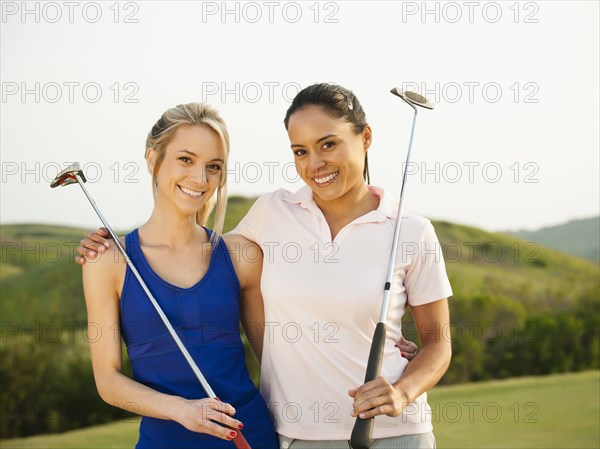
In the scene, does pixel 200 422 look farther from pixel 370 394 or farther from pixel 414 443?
pixel 414 443

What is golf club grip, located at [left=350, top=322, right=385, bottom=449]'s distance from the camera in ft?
7.58

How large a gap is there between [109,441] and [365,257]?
12.8 feet

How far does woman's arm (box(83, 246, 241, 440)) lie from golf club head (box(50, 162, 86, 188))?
1.15 ft

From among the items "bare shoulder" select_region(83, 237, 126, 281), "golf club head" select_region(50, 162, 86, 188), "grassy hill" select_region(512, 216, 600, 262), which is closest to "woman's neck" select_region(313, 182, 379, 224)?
"bare shoulder" select_region(83, 237, 126, 281)

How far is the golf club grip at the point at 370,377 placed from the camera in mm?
2311

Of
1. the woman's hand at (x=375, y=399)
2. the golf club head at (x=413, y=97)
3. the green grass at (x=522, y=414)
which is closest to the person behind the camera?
the woman's hand at (x=375, y=399)

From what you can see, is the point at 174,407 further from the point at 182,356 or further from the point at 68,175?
the point at 68,175

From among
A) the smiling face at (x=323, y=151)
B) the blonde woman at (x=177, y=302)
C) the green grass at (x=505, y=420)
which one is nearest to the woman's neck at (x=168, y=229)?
the blonde woman at (x=177, y=302)

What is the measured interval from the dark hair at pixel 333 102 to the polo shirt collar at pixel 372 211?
22cm

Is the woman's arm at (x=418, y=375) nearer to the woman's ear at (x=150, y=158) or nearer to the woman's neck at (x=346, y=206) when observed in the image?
the woman's neck at (x=346, y=206)

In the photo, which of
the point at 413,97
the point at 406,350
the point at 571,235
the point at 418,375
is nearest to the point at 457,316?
the point at 571,235

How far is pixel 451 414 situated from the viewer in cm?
631

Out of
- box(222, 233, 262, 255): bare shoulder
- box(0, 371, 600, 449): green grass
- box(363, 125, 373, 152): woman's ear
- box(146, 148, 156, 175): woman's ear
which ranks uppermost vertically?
box(363, 125, 373, 152): woman's ear

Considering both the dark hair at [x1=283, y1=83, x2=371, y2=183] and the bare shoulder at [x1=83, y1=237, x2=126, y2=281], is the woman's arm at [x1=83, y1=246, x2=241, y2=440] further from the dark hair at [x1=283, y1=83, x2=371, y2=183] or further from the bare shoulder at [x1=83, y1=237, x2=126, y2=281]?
the dark hair at [x1=283, y1=83, x2=371, y2=183]
